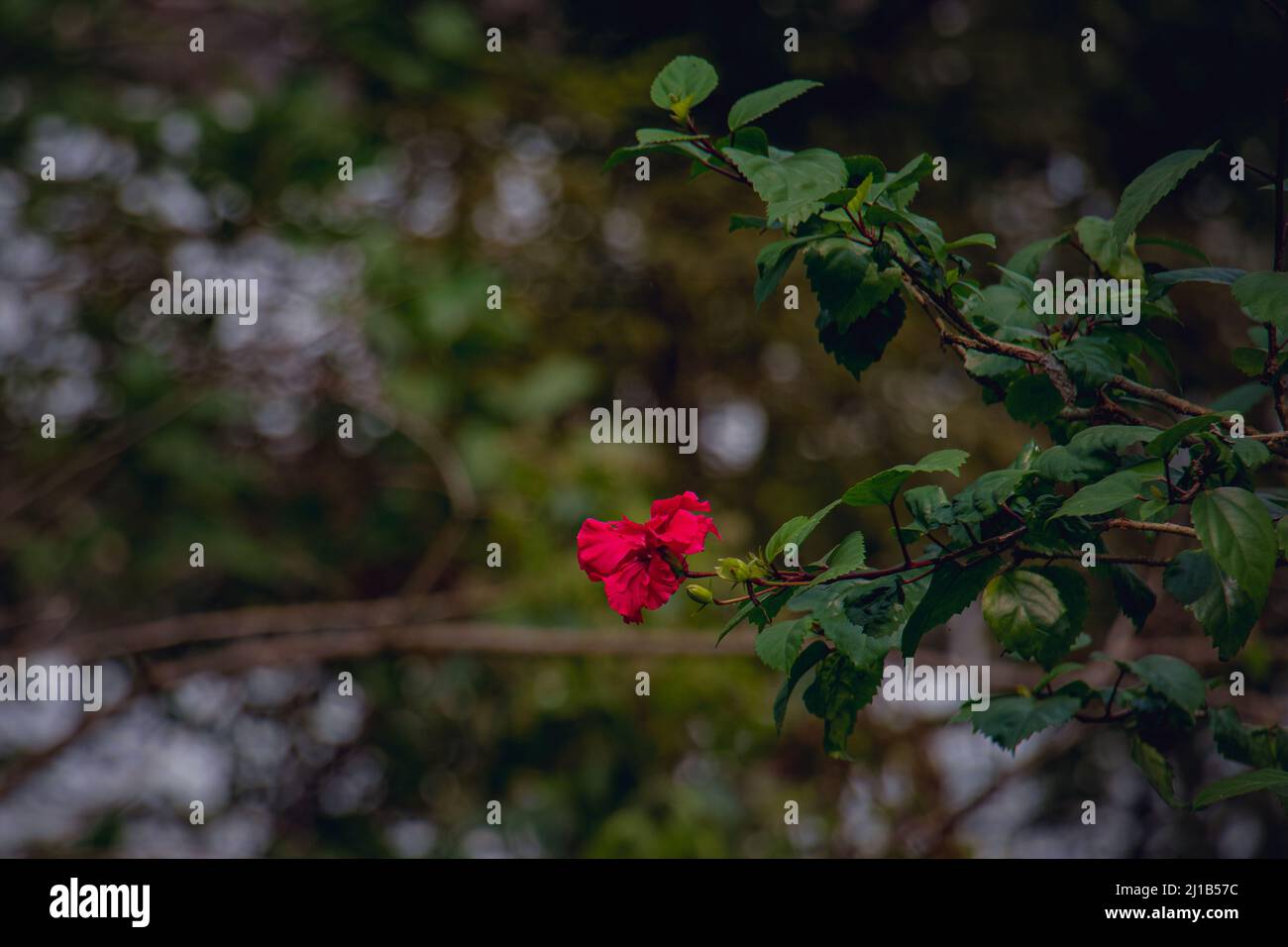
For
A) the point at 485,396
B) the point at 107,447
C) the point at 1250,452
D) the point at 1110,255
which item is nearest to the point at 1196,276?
the point at 1110,255

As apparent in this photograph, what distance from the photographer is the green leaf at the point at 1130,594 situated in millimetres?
955

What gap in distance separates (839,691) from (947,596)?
13 cm

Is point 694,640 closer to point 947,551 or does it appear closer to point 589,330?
point 589,330

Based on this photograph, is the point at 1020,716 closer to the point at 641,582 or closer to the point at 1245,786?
the point at 1245,786

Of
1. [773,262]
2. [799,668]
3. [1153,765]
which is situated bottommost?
[1153,765]

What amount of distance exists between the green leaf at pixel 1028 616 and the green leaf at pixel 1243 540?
0.12 m

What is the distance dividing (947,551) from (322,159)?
241 cm

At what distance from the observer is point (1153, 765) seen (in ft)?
3.41

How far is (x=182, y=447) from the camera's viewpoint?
2.77 meters

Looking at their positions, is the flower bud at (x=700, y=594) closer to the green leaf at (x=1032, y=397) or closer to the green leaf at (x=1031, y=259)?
the green leaf at (x=1032, y=397)

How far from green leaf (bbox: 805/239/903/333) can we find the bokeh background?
5.12 ft
